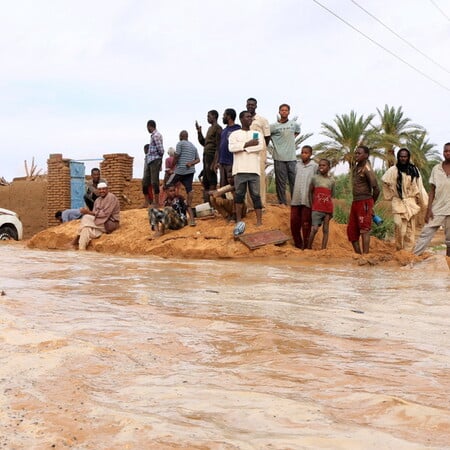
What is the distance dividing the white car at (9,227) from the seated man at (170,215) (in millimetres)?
4463

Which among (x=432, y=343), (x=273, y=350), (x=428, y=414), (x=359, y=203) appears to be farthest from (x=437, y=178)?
(x=428, y=414)

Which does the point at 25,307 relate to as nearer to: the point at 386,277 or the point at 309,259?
the point at 386,277

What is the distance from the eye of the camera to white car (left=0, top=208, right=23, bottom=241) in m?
13.6

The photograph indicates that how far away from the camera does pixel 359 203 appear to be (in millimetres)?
8406

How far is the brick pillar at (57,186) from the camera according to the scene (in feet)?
54.6

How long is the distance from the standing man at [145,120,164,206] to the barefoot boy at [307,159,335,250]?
3.30 metres

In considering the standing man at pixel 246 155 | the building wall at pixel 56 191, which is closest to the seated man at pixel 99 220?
the standing man at pixel 246 155

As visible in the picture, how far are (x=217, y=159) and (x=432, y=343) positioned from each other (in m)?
7.02

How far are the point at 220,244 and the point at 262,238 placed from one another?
0.63 m

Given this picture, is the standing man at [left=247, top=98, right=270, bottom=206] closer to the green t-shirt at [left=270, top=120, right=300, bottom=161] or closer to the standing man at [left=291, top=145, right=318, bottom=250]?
the green t-shirt at [left=270, top=120, right=300, bottom=161]

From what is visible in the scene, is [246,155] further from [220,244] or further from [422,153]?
[422,153]

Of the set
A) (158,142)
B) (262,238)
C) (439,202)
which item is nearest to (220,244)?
(262,238)

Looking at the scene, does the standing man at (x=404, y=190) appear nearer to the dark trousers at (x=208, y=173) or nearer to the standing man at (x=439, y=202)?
the standing man at (x=439, y=202)

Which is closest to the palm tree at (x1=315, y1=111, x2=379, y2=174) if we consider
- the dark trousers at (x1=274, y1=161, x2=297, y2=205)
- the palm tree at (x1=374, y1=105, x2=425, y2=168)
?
the palm tree at (x1=374, y1=105, x2=425, y2=168)
